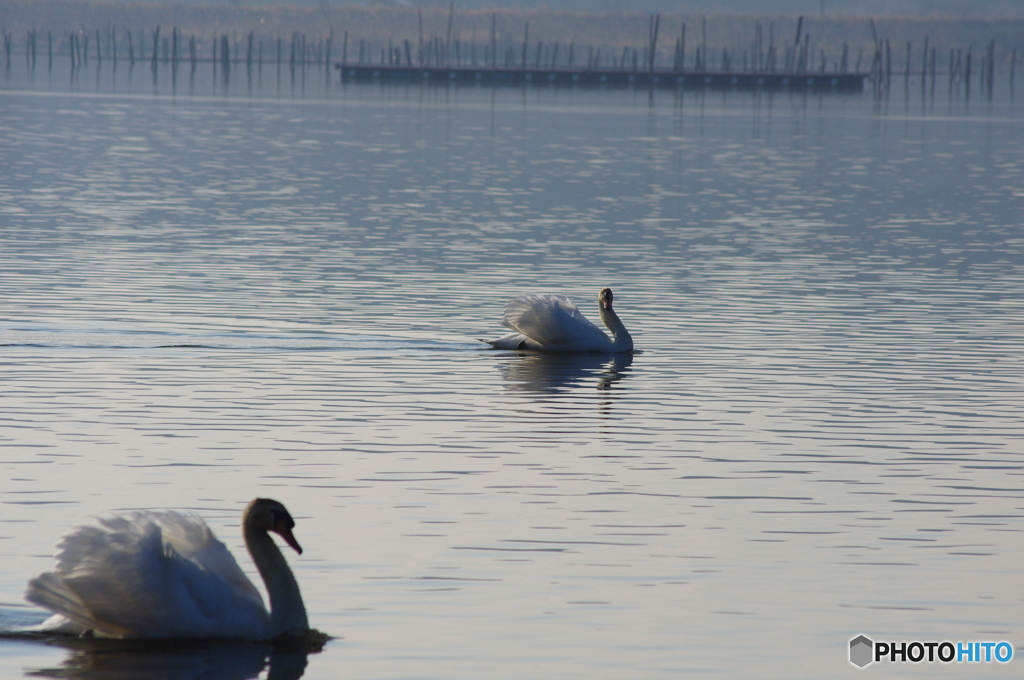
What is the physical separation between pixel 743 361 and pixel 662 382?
6.34 feet

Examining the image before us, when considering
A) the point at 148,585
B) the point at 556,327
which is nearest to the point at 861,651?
the point at 148,585

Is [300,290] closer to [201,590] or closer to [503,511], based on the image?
[503,511]

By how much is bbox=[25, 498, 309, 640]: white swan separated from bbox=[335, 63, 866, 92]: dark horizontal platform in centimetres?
16397

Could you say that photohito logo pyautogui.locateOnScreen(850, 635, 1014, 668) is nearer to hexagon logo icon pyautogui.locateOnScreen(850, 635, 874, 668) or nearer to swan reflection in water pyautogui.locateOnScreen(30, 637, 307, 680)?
hexagon logo icon pyautogui.locateOnScreen(850, 635, 874, 668)

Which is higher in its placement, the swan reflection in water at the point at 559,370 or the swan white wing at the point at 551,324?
the swan white wing at the point at 551,324

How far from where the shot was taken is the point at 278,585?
37.3 feet

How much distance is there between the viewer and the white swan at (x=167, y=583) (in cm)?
1107

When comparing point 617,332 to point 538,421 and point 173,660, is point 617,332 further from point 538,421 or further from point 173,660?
point 173,660

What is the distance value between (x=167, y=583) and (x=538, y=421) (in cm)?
853

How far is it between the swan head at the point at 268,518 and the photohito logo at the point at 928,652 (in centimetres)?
386

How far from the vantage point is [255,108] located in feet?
388

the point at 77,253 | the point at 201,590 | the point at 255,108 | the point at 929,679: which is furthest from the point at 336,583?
the point at 255,108

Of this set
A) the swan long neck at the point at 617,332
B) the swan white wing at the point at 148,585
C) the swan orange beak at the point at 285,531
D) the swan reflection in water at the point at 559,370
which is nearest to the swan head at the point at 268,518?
the swan orange beak at the point at 285,531

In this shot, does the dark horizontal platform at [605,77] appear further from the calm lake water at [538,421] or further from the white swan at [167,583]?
the white swan at [167,583]
